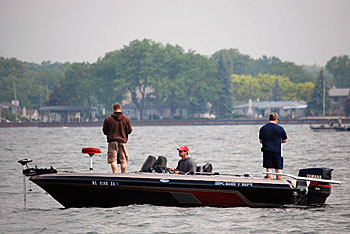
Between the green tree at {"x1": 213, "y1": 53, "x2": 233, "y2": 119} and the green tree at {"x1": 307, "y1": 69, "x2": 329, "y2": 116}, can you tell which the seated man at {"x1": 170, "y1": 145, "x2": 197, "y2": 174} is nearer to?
the green tree at {"x1": 307, "y1": 69, "x2": 329, "y2": 116}

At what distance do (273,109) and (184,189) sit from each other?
141502 millimetres

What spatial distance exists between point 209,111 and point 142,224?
453 ft

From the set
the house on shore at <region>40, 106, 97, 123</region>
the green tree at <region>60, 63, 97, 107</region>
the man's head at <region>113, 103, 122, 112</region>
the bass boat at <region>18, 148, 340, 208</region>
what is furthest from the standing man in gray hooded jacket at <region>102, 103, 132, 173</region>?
the green tree at <region>60, 63, 97, 107</region>

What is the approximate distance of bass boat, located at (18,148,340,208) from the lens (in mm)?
14969

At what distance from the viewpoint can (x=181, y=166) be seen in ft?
52.4

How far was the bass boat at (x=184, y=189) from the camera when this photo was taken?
589 inches

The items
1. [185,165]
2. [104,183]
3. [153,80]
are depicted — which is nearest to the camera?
[104,183]

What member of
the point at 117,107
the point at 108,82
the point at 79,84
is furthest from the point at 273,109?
the point at 117,107

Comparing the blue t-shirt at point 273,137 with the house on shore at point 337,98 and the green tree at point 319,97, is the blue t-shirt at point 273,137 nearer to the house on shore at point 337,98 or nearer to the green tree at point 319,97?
the green tree at point 319,97

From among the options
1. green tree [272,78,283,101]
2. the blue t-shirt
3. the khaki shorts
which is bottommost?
the khaki shorts

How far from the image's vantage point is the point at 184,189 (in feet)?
49.8

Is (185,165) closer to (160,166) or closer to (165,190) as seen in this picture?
(160,166)

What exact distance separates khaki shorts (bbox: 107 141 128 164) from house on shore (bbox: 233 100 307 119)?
441ft

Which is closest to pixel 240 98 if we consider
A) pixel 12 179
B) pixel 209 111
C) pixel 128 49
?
pixel 209 111
